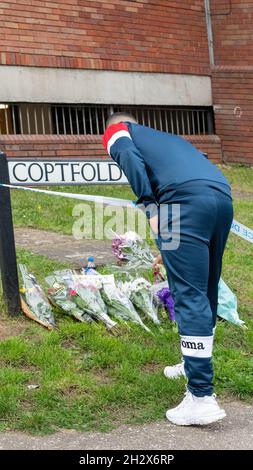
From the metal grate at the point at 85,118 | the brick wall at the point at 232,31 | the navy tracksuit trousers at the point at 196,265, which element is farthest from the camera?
the brick wall at the point at 232,31

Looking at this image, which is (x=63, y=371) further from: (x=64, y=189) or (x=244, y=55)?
(x=244, y=55)

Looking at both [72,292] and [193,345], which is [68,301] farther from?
[193,345]

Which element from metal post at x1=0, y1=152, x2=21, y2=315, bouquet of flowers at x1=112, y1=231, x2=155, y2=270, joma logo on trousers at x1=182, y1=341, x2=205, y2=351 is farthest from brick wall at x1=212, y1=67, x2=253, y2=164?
joma logo on trousers at x1=182, y1=341, x2=205, y2=351

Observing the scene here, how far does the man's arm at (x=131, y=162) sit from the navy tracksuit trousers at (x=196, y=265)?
0.41 feet

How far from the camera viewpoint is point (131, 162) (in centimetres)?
400

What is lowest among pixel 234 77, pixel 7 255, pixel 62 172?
pixel 7 255

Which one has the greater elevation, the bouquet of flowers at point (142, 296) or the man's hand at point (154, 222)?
the man's hand at point (154, 222)

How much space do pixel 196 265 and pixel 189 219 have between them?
0.84 ft

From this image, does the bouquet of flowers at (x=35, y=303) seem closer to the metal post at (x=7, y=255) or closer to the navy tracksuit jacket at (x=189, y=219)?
the metal post at (x=7, y=255)

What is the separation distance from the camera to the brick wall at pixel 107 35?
33.9 feet

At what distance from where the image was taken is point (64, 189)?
9828mm

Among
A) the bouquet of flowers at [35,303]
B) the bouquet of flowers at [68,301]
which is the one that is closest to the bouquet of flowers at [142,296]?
the bouquet of flowers at [68,301]

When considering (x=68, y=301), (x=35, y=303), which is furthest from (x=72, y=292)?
(x=35, y=303)

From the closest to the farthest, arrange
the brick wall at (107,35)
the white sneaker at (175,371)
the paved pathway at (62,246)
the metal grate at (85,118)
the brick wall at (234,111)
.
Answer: the white sneaker at (175,371) → the paved pathway at (62,246) → the brick wall at (107,35) → the metal grate at (85,118) → the brick wall at (234,111)
